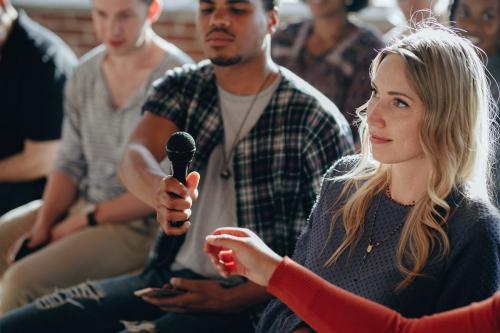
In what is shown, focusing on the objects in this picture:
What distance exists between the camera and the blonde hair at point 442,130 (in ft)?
4.47

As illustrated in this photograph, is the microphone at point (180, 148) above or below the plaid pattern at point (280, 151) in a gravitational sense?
above

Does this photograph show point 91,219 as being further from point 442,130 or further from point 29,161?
point 442,130

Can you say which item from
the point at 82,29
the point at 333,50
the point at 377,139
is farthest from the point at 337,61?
the point at 82,29

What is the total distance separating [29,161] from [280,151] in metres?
1.28

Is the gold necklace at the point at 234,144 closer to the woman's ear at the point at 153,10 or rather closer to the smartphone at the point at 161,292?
the smartphone at the point at 161,292

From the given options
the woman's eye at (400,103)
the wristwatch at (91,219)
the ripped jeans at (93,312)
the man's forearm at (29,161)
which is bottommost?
the ripped jeans at (93,312)

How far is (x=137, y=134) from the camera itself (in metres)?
2.02

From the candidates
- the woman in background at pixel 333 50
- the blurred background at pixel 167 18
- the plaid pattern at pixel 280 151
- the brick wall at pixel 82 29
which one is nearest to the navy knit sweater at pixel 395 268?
the plaid pattern at pixel 280 151

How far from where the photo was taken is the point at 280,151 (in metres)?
1.90

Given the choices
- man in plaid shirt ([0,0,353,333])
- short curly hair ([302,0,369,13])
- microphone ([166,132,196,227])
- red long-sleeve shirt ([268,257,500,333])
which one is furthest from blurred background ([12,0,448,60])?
red long-sleeve shirt ([268,257,500,333])

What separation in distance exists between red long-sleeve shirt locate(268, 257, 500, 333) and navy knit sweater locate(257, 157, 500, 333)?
181 mm

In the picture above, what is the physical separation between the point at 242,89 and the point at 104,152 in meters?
0.69

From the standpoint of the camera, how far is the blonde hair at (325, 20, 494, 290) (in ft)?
4.47

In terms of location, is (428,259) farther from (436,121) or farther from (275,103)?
(275,103)
